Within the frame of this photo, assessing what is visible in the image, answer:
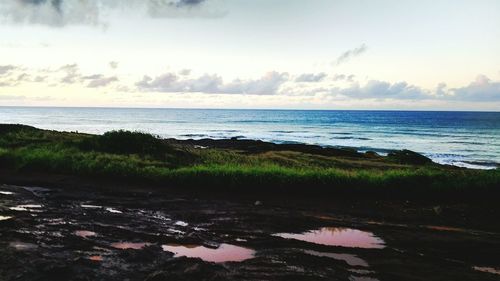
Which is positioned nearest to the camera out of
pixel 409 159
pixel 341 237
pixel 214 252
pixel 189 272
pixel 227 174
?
pixel 189 272

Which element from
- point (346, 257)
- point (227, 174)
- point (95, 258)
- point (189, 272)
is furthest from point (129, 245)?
point (227, 174)

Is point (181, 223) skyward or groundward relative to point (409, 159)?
skyward

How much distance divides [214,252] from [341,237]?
290 cm

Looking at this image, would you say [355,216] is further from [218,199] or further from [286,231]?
[218,199]

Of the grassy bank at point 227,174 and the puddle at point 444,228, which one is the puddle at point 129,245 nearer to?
the grassy bank at point 227,174

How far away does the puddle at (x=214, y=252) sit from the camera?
8.26 m

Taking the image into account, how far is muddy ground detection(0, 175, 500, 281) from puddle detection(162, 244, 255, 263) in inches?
0.8

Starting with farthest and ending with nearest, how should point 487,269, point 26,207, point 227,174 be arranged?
point 227,174 < point 26,207 < point 487,269

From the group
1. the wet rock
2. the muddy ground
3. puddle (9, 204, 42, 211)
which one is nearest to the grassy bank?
the muddy ground

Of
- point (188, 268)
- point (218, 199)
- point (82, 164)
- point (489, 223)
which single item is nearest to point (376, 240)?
point (489, 223)

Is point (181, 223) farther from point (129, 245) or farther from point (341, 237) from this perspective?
point (341, 237)

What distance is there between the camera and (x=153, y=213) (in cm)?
1149

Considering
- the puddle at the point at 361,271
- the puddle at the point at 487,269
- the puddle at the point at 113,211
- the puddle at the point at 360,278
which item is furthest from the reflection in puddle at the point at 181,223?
the puddle at the point at 487,269

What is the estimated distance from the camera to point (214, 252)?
8625 millimetres
